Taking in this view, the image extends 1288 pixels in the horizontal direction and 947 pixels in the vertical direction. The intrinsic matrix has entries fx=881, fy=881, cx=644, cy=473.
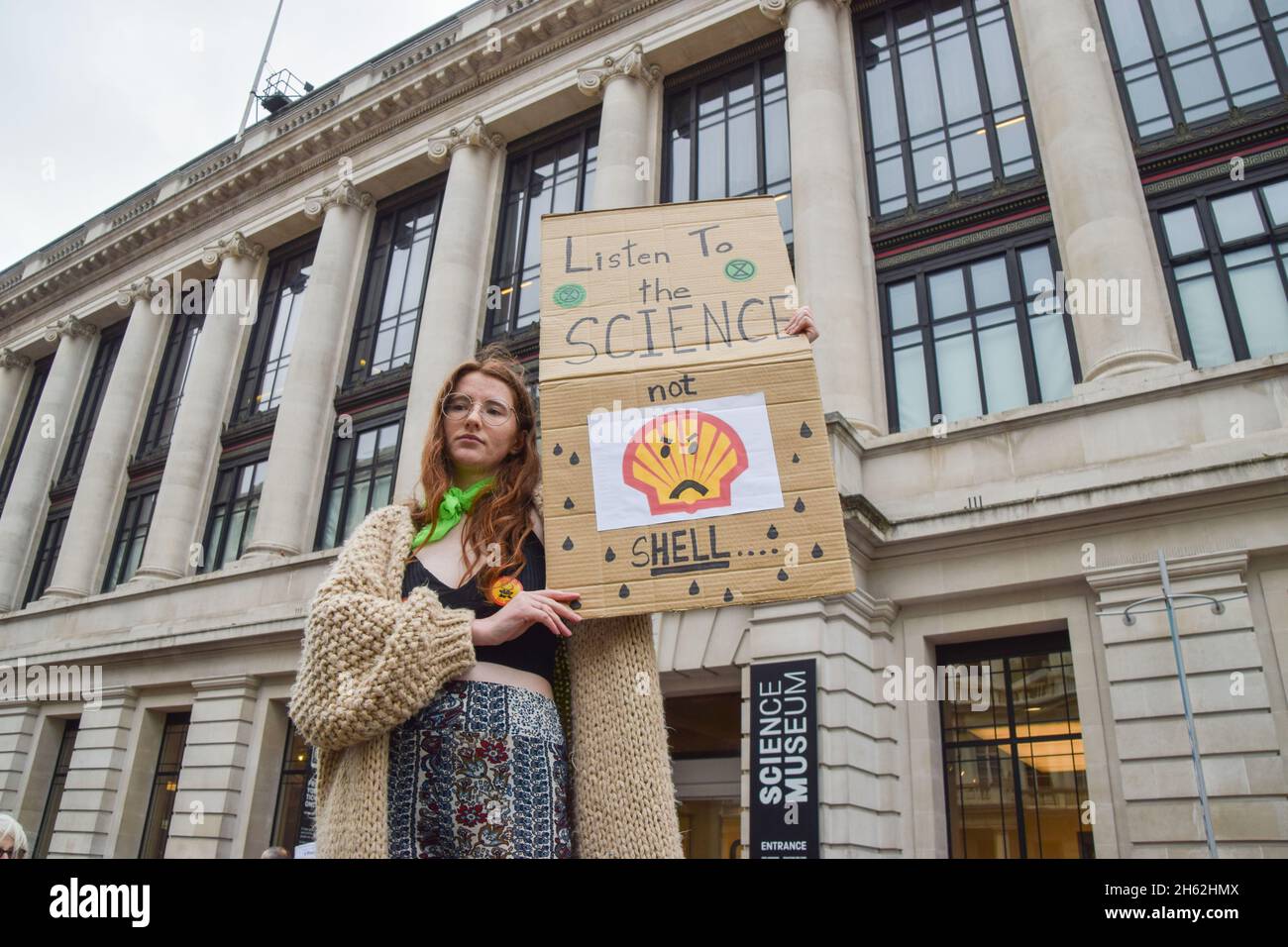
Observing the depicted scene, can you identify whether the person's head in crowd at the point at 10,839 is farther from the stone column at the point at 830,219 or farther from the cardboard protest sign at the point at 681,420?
the stone column at the point at 830,219

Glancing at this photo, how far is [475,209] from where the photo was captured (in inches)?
887

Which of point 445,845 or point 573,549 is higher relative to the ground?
point 573,549

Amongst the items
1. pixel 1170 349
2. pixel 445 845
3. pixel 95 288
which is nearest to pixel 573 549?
pixel 445 845

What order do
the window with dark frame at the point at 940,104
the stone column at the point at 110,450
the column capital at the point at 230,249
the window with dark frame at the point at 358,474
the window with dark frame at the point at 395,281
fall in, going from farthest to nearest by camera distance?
the column capital at the point at 230,249, the stone column at the point at 110,450, the window with dark frame at the point at 395,281, the window with dark frame at the point at 358,474, the window with dark frame at the point at 940,104

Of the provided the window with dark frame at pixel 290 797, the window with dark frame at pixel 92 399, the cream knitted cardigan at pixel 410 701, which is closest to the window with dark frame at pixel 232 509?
the window with dark frame at pixel 290 797

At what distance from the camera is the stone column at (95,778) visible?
66.2ft

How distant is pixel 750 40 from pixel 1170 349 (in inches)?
488

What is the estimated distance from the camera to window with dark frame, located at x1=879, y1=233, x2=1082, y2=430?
1459 centimetres

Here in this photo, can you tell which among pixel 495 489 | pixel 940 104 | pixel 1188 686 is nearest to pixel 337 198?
pixel 940 104

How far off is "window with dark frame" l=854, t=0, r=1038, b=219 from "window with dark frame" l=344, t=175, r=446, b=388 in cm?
1221

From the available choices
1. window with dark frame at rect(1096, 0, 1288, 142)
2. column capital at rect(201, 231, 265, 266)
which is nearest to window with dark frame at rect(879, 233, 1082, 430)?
window with dark frame at rect(1096, 0, 1288, 142)

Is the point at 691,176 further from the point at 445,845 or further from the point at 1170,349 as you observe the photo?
the point at 445,845

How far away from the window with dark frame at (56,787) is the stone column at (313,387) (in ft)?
25.1

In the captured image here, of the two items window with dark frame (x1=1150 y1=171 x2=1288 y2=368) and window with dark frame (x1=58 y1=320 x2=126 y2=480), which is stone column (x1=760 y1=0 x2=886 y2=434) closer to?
window with dark frame (x1=1150 y1=171 x2=1288 y2=368)
